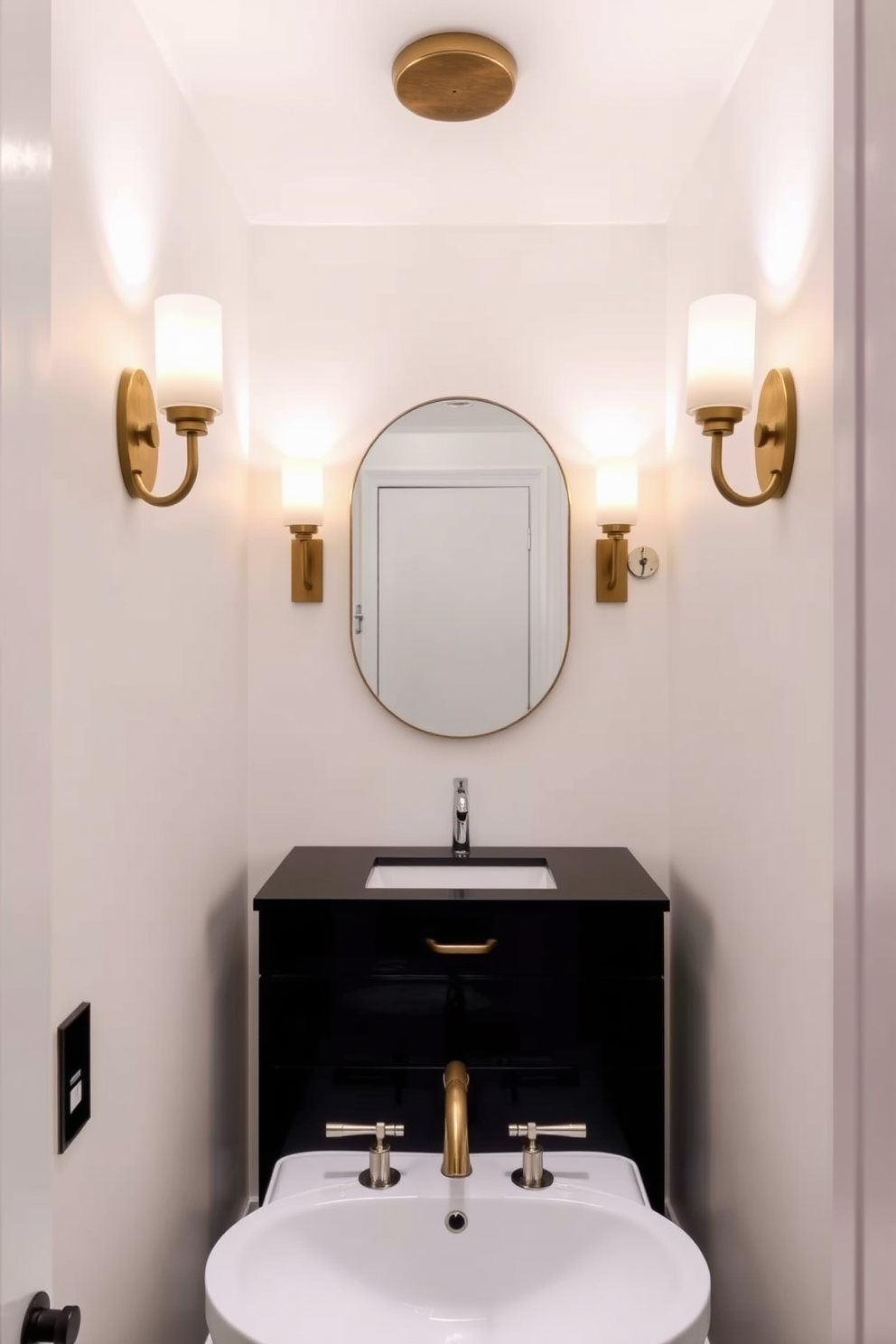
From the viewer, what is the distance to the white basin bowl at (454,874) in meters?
2.00

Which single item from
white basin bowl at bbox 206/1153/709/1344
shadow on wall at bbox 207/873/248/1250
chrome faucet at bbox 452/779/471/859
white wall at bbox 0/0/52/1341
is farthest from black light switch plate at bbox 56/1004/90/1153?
chrome faucet at bbox 452/779/471/859

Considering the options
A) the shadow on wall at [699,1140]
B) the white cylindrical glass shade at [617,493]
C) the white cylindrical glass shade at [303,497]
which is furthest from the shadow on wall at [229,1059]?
the white cylindrical glass shade at [617,493]

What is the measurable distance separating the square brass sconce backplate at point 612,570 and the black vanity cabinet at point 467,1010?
0.74 meters

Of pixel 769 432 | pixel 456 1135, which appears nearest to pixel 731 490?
pixel 769 432

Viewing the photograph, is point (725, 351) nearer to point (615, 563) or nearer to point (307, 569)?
point (615, 563)

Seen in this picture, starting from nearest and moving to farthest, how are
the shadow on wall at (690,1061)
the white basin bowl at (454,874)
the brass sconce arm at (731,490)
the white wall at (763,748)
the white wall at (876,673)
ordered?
the white wall at (876,673) → the white wall at (763,748) → the brass sconce arm at (731,490) → the shadow on wall at (690,1061) → the white basin bowl at (454,874)

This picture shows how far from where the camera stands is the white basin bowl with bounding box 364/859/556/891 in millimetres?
1998

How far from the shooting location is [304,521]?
2070mm

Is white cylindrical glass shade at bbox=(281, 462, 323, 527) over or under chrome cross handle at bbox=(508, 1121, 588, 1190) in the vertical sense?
over

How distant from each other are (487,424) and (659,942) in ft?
3.82

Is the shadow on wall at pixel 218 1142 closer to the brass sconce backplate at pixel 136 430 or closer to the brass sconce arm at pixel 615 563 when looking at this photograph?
the brass sconce backplate at pixel 136 430

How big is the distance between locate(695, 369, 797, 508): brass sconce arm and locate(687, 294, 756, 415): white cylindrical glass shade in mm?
21

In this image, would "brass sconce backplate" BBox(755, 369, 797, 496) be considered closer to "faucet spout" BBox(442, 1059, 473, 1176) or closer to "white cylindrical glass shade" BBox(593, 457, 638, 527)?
"white cylindrical glass shade" BBox(593, 457, 638, 527)

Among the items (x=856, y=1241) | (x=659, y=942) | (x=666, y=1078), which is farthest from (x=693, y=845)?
(x=856, y=1241)
